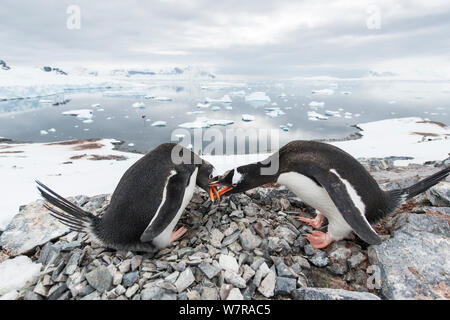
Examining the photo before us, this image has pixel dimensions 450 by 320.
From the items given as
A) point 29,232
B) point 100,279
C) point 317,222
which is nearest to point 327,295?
point 317,222

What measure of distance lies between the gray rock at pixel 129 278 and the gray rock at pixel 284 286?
121cm

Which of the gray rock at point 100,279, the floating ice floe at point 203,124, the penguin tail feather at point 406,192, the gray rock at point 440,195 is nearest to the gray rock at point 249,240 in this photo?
the gray rock at point 100,279

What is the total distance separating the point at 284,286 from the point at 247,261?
42 cm

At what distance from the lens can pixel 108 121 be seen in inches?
1230

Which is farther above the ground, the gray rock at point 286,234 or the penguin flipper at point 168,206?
the penguin flipper at point 168,206

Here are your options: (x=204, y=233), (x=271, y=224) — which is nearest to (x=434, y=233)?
(x=271, y=224)

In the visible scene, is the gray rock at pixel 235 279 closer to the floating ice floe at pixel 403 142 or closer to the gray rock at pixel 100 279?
the gray rock at pixel 100 279

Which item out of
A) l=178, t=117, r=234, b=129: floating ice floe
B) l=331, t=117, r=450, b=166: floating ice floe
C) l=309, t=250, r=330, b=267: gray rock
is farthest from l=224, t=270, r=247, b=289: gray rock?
l=178, t=117, r=234, b=129: floating ice floe

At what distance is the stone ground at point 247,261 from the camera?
2088 mm

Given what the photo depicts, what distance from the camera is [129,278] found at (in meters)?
2.17

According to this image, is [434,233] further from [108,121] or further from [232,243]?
[108,121]

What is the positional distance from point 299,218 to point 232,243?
111 centimetres

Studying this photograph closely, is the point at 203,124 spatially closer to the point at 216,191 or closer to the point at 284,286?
the point at 216,191

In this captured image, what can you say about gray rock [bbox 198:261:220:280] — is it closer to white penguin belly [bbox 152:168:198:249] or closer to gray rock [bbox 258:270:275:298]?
gray rock [bbox 258:270:275:298]
